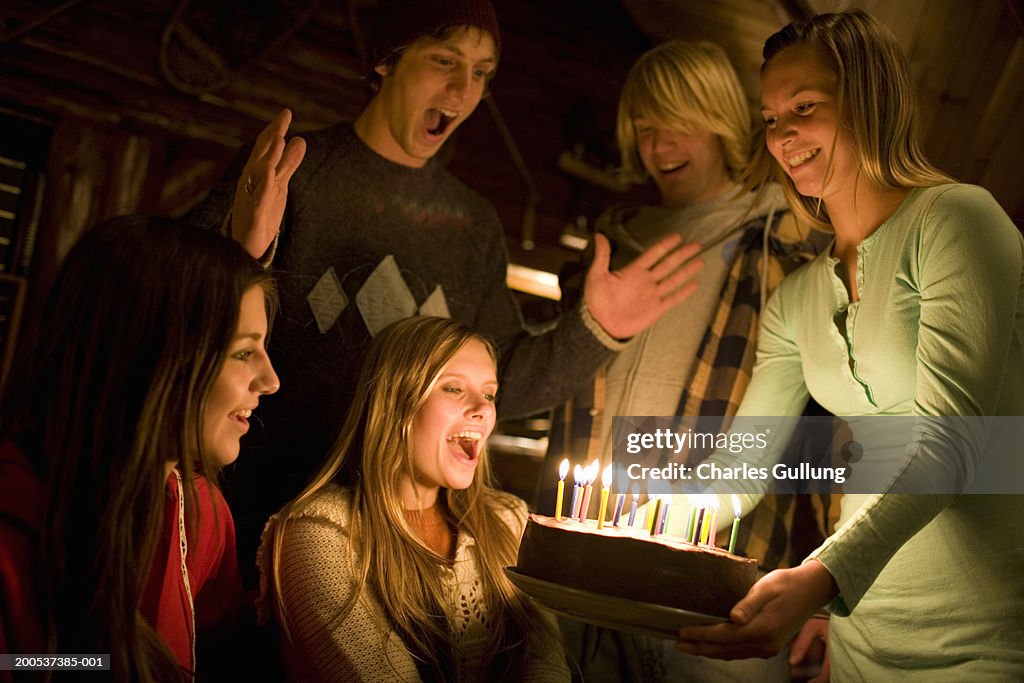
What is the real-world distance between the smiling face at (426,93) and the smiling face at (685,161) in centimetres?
54

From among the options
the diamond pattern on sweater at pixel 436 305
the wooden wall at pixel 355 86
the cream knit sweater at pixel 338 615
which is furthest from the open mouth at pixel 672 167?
the cream knit sweater at pixel 338 615

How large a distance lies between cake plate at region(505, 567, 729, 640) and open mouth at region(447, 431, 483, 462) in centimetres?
58

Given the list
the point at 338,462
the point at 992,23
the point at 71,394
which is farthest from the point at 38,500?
the point at 992,23

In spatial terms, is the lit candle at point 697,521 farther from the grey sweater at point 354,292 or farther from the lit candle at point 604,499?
the grey sweater at point 354,292

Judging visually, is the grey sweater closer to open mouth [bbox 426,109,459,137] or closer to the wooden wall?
open mouth [bbox 426,109,459,137]

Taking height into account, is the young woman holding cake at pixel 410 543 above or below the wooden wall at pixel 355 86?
below

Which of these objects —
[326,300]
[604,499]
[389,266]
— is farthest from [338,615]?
[389,266]

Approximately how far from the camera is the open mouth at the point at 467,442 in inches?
81.0

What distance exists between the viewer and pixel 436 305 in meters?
2.53

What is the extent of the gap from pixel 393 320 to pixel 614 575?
1.18m

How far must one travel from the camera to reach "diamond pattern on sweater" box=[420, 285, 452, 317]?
2508 millimetres

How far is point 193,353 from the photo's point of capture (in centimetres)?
157

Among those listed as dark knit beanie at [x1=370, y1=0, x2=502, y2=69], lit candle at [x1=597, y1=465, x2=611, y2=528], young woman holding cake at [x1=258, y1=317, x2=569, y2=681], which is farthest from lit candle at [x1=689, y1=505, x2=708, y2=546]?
dark knit beanie at [x1=370, y1=0, x2=502, y2=69]

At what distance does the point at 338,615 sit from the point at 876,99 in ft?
4.81
